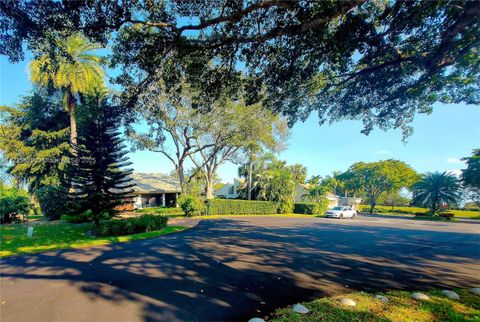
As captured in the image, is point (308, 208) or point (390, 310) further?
point (308, 208)

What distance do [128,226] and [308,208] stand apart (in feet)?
83.3

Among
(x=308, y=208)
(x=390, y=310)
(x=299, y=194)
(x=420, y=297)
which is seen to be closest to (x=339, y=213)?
(x=308, y=208)

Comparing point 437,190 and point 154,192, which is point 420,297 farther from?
point 437,190

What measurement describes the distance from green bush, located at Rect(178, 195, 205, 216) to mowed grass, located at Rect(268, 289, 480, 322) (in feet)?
56.4

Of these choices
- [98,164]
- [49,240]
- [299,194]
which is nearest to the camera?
[49,240]

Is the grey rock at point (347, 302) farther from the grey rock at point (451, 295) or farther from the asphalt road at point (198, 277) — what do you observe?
the grey rock at point (451, 295)

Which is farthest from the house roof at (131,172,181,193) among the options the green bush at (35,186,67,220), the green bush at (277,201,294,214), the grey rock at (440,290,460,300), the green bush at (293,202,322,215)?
the grey rock at (440,290,460,300)

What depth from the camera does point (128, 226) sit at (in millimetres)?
11266

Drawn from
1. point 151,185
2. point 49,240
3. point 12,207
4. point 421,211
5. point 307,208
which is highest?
point 151,185

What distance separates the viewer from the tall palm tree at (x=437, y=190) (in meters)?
37.2

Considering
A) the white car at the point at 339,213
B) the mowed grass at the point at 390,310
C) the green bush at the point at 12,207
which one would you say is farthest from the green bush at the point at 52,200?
the white car at the point at 339,213

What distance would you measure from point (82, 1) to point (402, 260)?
1082 cm

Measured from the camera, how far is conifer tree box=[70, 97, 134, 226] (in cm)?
1340

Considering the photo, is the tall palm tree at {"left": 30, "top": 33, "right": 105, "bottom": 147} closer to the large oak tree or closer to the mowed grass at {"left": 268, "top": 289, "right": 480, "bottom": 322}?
the large oak tree
